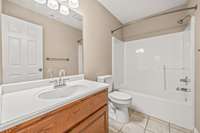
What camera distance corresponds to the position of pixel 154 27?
249 centimetres

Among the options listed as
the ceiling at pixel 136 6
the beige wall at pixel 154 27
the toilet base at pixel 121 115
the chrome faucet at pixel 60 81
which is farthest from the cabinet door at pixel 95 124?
the beige wall at pixel 154 27

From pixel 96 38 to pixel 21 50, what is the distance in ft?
4.23

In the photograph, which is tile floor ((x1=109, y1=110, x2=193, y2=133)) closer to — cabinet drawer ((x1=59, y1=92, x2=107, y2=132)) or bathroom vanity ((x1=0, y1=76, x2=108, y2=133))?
bathroom vanity ((x1=0, y1=76, x2=108, y2=133))

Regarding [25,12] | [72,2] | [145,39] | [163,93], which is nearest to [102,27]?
[72,2]

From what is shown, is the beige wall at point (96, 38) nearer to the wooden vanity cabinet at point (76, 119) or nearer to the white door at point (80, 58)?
the white door at point (80, 58)

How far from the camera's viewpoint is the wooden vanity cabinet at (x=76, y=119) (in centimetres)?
62

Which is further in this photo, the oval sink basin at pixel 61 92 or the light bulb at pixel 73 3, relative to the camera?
the light bulb at pixel 73 3

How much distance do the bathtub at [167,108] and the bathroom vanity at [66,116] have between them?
1297 mm

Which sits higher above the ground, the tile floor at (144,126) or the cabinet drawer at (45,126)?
the cabinet drawer at (45,126)

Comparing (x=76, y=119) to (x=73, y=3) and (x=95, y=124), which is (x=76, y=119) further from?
(x=73, y=3)

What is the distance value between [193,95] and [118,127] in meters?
1.31

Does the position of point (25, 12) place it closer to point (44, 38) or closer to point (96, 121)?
point (44, 38)

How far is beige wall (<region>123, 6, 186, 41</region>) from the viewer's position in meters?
2.20

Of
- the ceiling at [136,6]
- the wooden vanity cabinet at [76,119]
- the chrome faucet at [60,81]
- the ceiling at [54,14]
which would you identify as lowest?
the wooden vanity cabinet at [76,119]
